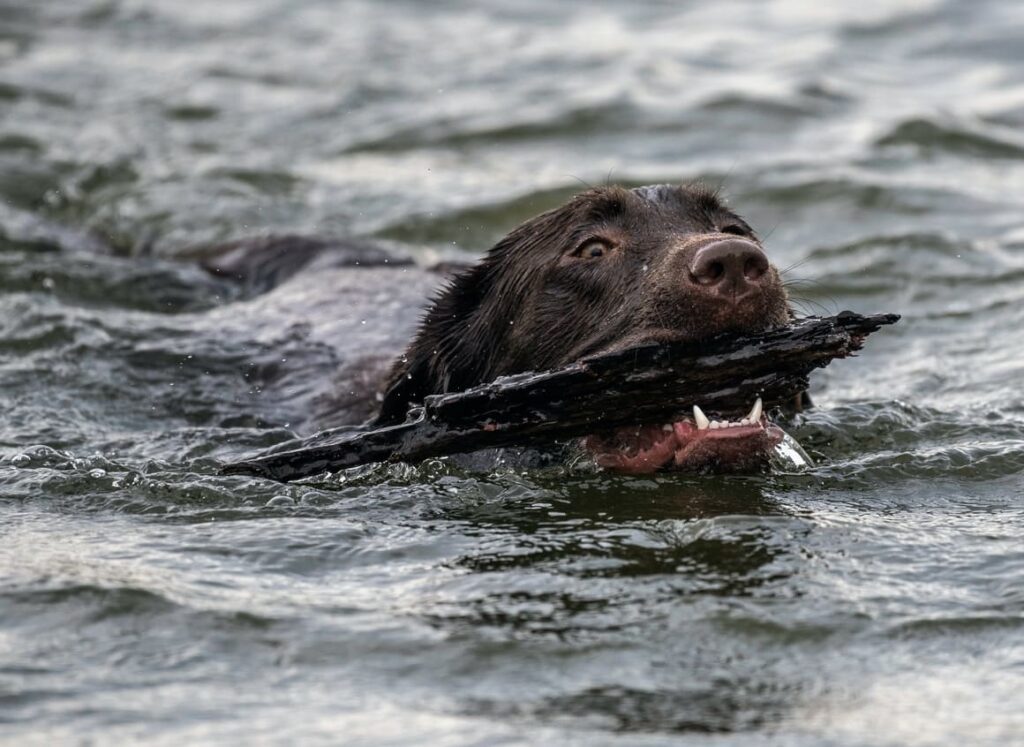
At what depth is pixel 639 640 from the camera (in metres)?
4.53

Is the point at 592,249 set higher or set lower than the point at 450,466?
higher

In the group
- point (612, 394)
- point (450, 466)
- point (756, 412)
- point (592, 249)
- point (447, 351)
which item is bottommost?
point (450, 466)

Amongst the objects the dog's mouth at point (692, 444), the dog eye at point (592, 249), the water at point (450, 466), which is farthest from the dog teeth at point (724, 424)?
the dog eye at point (592, 249)

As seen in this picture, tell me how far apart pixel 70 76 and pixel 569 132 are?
188 inches

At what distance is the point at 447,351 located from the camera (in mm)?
6672

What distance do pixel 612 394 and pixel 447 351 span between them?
1304 mm

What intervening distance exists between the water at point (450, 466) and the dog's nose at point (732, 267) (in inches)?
26.8

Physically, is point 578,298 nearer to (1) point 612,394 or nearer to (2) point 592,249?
(2) point 592,249

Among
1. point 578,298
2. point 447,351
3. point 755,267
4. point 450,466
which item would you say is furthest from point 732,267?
point 447,351

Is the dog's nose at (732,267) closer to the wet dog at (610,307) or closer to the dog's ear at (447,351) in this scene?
the wet dog at (610,307)

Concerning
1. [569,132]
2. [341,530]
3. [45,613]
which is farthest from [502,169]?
[45,613]

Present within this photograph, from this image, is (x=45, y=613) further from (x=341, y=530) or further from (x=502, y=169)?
(x=502, y=169)

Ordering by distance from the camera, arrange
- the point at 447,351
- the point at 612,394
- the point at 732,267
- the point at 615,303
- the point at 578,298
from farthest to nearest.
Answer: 1. the point at 447,351
2. the point at 578,298
3. the point at 615,303
4. the point at 612,394
5. the point at 732,267

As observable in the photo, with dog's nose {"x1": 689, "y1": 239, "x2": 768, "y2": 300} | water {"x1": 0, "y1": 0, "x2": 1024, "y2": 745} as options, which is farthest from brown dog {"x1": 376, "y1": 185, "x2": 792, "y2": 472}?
water {"x1": 0, "y1": 0, "x2": 1024, "y2": 745}
